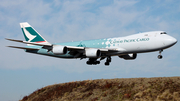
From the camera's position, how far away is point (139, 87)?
1952 cm

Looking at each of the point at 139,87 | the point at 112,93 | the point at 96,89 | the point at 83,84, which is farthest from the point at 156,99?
the point at 83,84

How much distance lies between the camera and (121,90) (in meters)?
20.2

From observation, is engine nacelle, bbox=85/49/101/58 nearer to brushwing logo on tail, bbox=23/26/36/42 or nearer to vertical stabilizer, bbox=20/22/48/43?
vertical stabilizer, bbox=20/22/48/43

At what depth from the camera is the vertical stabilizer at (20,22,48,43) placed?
133 ft

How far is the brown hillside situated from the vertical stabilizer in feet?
52.5

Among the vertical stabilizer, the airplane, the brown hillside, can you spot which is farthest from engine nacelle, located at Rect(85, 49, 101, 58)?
the vertical stabilizer

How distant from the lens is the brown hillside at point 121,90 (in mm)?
17609

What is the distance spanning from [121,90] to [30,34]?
27.3 m

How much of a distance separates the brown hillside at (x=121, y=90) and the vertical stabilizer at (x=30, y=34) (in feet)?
52.5

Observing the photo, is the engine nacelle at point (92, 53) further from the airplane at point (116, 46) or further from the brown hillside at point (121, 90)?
the brown hillside at point (121, 90)

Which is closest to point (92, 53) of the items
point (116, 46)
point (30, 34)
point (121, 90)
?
point (116, 46)

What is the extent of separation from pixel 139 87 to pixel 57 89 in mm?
13332

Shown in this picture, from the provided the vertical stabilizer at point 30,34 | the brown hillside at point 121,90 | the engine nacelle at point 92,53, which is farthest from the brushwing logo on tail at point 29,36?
the brown hillside at point 121,90

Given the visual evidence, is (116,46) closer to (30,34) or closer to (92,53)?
(92,53)
